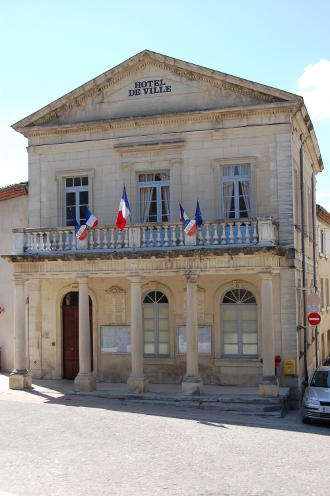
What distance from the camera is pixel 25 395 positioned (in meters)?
18.6

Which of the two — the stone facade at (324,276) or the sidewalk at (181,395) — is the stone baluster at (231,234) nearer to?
the sidewalk at (181,395)

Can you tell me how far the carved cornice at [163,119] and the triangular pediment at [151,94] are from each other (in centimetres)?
25

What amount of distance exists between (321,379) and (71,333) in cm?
886

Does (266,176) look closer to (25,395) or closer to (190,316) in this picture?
(190,316)

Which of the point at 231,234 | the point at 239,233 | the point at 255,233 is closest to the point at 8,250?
the point at 231,234

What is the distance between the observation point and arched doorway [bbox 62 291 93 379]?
70.4 ft

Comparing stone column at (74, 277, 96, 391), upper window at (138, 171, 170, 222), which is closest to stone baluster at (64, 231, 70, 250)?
stone column at (74, 277, 96, 391)

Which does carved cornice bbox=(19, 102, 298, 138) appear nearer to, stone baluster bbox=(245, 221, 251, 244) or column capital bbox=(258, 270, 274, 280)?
stone baluster bbox=(245, 221, 251, 244)

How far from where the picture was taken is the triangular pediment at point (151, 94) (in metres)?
19.9

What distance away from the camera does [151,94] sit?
20906 millimetres

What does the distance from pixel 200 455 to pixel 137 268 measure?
760cm

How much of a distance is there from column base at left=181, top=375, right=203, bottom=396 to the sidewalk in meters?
0.19

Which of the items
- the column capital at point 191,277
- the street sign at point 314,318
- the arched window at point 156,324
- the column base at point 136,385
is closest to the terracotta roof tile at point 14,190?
the arched window at point 156,324

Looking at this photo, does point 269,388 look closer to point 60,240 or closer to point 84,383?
point 84,383
